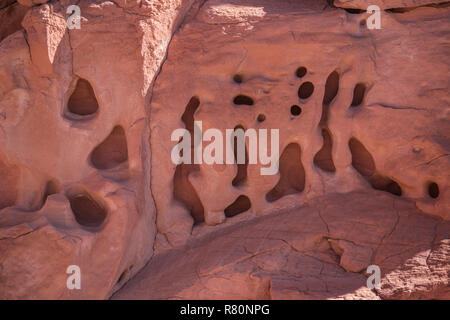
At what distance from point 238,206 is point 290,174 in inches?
18.3

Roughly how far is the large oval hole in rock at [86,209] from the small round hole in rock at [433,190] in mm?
2264

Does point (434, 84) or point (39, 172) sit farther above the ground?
point (434, 84)

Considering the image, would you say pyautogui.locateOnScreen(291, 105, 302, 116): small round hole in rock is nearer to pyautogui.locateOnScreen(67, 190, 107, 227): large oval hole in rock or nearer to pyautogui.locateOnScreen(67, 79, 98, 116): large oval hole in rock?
pyautogui.locateOnScreen(67, 79, 98, 116): large oval hole in rock

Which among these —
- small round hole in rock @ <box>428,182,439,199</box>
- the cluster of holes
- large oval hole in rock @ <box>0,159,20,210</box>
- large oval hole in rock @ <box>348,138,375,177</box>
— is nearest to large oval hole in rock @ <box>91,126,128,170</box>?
large oval hole in rock @ <box>0,159,20,210</box>

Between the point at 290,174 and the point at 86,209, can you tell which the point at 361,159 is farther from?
the point at 86,209

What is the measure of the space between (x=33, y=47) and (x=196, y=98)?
45.1 inches

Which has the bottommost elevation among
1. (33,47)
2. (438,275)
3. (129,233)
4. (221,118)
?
(438,275)

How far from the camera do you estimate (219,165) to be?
10.6 ft

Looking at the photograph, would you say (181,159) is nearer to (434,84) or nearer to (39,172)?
(39,172)

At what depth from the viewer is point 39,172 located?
2.95 m

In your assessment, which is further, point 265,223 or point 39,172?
point 265,223

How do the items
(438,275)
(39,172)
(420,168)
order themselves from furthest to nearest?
(420,168) → (39,172) → (438,275)

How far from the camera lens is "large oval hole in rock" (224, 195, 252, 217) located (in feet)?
11.1

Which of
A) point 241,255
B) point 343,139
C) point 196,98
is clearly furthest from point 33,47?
point 343,139
